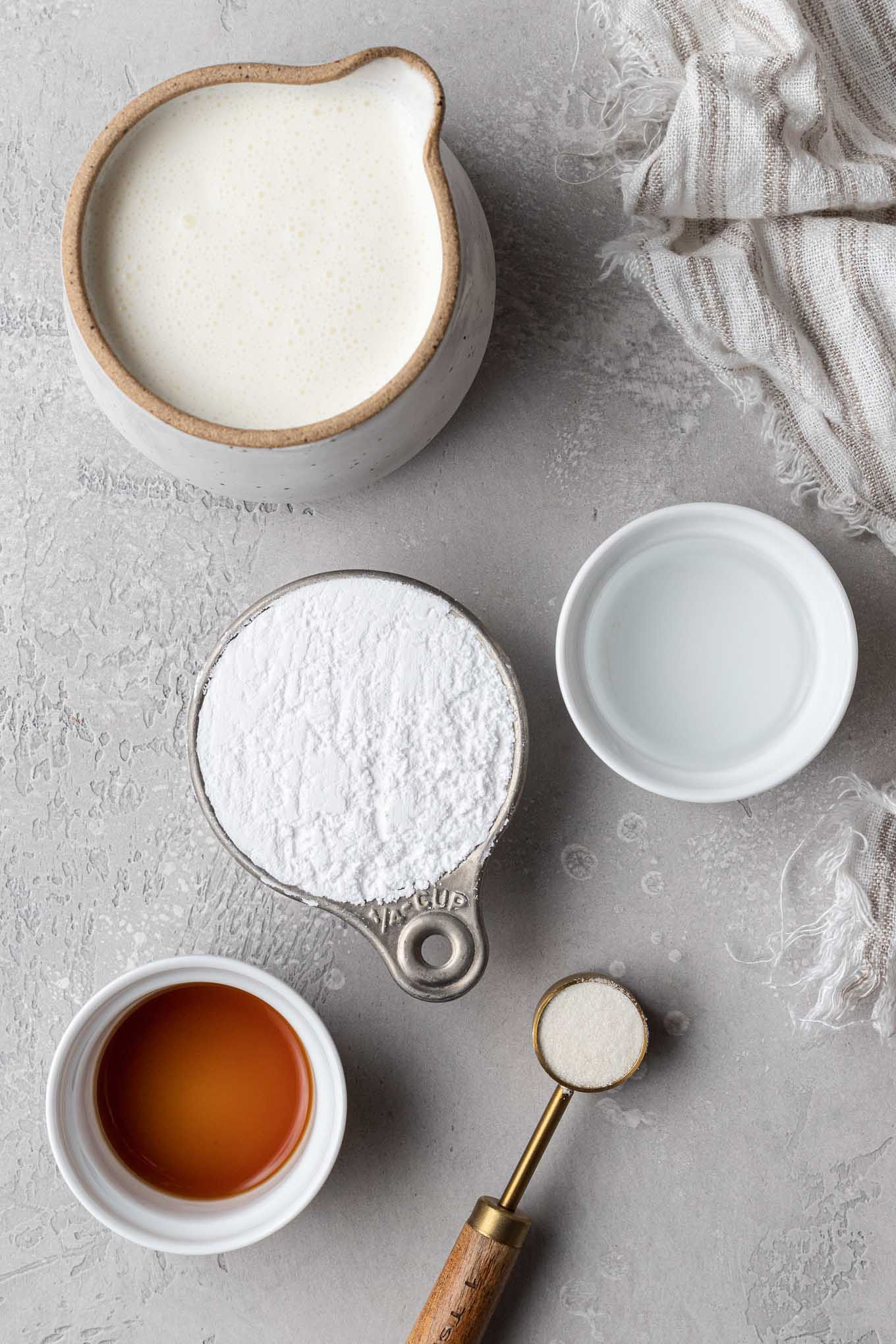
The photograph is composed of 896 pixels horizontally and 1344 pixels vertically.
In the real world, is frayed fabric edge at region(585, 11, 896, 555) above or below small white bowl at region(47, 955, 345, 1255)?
above

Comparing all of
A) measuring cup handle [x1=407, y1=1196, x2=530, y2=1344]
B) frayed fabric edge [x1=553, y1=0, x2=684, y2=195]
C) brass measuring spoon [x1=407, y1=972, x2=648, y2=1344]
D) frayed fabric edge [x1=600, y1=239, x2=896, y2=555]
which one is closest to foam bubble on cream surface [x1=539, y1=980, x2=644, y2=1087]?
brass measuring spoon [x1=407, y1=972, x2=648, y2=1344]

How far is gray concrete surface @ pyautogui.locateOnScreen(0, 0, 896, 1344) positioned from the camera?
2.63 feet

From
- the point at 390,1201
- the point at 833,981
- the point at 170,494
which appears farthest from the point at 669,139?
the point at 390,1201

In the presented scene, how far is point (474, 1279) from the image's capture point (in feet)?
2.45

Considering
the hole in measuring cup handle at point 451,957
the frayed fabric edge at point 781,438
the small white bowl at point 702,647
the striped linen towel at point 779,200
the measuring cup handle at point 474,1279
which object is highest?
the striped linen towel at point 779,200

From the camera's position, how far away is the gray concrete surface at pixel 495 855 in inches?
31.6

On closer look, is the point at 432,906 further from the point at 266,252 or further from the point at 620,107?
the point at 620,107

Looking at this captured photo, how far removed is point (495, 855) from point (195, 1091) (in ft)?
0.87

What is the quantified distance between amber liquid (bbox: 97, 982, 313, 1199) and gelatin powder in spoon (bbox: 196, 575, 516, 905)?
0.13 metres

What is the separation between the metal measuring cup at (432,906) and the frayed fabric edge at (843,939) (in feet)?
0.78

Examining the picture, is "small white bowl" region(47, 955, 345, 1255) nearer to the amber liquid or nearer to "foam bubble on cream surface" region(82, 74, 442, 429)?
the amber liquid

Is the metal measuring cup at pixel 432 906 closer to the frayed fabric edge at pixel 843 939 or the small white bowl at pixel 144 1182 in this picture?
the small white bowl at pixel 144 1182

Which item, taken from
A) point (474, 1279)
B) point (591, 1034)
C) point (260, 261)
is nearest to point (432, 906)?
point (591, 1034)

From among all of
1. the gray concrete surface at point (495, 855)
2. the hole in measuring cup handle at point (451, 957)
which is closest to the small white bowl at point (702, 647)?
the gray concrete surface at point (495, 855)
